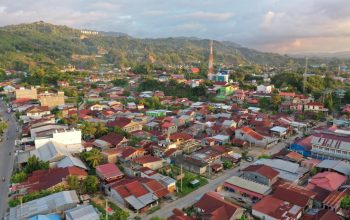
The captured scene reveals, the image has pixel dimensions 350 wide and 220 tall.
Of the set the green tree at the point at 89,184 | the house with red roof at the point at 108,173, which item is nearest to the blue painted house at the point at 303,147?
the house with red roof at the point at 108,173

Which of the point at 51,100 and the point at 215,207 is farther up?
the point at 51,100

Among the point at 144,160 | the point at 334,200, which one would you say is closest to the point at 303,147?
the point at 334,200

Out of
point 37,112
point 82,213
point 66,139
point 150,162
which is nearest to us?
point 82,213

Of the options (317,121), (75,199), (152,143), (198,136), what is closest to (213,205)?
(75,199)

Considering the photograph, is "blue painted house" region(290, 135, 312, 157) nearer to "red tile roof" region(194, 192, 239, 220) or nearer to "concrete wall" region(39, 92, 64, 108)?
"red tile roof" region(194, 192, 239, 220)

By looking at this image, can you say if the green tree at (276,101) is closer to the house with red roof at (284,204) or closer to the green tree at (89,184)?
the house with red roof at (284,204)

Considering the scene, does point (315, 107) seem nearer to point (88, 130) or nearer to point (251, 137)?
point (251, 137)
